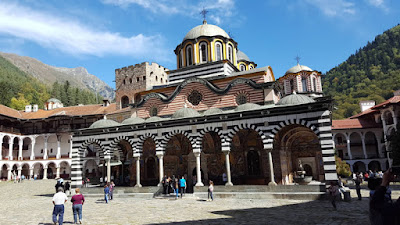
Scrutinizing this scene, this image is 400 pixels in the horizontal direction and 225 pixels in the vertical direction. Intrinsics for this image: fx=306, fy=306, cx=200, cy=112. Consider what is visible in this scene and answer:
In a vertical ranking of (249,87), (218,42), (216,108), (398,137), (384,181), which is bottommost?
(384,181)

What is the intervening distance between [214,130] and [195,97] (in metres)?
5.39

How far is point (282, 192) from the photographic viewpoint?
1578 cm

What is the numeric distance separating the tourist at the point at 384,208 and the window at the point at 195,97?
757 inches

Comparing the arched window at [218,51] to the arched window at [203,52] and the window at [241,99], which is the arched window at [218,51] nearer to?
the arched window at [203,52]

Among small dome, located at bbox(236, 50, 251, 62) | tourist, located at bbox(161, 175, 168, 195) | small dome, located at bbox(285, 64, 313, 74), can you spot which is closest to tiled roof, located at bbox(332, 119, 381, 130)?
small dome, located at bbox(285, 64, 313, 74)

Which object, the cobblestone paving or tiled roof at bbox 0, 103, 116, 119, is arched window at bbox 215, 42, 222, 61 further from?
tiled roof at bbox 0, 103, 116, 119

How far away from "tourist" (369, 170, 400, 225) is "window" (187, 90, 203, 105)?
19222mm

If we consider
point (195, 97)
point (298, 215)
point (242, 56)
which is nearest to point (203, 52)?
point (195, 97)

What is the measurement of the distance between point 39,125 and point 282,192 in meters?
39.8

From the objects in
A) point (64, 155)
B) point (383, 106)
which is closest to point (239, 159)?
point (383, 106)

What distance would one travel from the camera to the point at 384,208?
12.3ft

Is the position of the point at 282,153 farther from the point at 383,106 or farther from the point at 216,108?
the point at 383,106

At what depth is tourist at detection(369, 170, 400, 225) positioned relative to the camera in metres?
3.69

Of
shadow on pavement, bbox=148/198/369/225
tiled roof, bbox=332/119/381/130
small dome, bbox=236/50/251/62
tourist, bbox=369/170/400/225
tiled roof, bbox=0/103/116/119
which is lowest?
shadow on pavement, bbox=148/198/369/225
